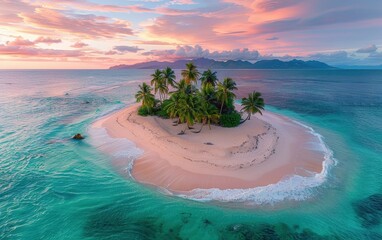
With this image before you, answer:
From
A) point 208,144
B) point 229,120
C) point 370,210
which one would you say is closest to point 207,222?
point 208,144

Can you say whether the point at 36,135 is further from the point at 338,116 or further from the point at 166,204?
the point at 338,116

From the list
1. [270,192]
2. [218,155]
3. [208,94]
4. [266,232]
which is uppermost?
[208,94]

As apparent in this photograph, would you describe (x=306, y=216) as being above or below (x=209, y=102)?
below

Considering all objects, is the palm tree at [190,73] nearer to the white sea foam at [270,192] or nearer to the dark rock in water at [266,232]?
the white sea foam at [270,192]

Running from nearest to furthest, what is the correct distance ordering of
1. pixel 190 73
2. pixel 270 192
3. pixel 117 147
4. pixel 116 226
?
pixel 116 226 < pixel 270 192 < pixel 117 147 < pixel 190 73

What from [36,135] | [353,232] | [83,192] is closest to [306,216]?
[353,232]

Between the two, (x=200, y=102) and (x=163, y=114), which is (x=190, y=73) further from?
(x=200, y=102)

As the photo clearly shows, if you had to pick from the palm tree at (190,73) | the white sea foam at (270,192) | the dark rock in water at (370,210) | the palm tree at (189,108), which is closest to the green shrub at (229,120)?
the palm tree at (189,108)

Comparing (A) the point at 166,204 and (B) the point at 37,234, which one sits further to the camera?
(A) the point at 166,204
